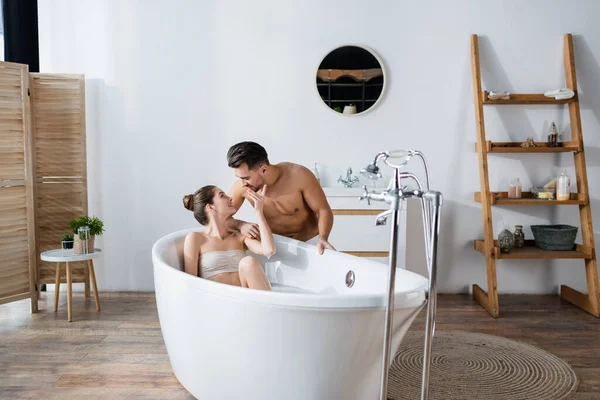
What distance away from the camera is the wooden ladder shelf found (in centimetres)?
387

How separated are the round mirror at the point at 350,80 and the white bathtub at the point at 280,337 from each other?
2273 millimetres

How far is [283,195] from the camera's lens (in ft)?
9.93

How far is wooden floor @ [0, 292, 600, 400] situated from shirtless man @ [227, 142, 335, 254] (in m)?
0.89

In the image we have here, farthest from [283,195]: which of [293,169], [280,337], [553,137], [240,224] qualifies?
[553,137]

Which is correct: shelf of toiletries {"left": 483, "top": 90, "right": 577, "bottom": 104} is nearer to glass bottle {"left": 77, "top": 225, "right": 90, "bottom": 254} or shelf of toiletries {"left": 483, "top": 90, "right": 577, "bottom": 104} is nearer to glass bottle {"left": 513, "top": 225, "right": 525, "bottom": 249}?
glass bottle {"left": 513, "top": 225, "right": 525, "bottom": 249}

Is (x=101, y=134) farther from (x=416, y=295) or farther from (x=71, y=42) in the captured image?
(x=416, y=295)

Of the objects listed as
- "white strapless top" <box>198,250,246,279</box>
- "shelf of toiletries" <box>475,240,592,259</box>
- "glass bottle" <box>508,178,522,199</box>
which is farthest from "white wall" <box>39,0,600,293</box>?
"white strapless top" <box>198,250,246,279</box>

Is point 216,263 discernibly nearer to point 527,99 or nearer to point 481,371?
point 481,371

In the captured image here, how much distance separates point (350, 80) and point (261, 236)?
2003 mm

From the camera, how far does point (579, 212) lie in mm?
4230

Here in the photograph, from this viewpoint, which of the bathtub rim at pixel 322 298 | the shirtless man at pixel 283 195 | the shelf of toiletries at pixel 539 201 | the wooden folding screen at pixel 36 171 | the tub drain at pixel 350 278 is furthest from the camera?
the shelf of toiletries at pixel 539 201

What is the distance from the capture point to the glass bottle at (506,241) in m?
3.96

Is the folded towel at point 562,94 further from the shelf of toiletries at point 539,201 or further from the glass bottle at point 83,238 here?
the glass bottle at point 83,238

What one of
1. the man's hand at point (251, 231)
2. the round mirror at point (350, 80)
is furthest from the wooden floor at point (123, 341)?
the round mirror at point (350, 80)
